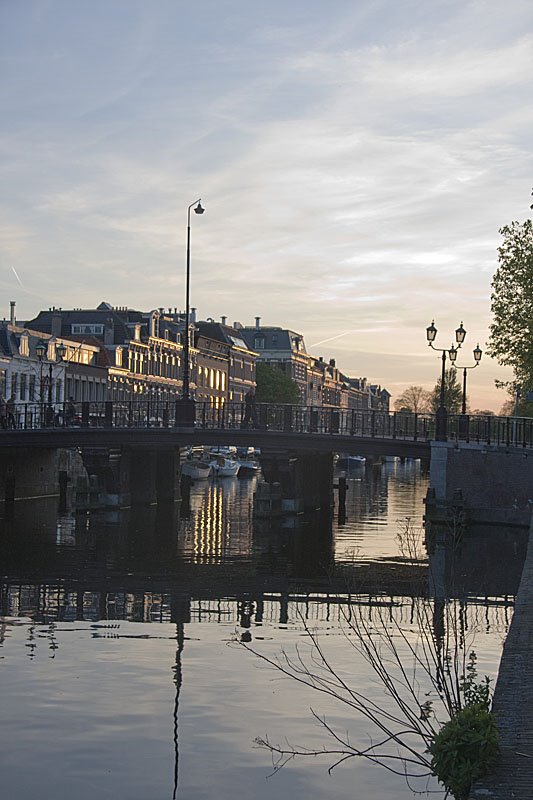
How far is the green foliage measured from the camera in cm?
1032

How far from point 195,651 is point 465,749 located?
10.6 meters

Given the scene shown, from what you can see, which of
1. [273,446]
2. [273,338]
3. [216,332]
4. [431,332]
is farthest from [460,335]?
[273,338]

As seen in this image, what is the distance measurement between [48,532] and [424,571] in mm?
17714

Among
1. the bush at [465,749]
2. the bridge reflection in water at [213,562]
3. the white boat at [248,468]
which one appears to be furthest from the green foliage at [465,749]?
the white boat at [248,468]

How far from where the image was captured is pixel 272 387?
535 feet

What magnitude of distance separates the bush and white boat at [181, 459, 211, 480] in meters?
79.1

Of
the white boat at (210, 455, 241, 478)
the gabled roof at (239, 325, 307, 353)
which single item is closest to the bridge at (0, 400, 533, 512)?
the white boat at (210, 455, 241, 478)

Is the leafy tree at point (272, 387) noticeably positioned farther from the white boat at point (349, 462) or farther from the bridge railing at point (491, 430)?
the bridge railing at point (491, 430)

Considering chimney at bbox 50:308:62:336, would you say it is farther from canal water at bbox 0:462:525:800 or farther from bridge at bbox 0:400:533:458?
canal water at bbox 0:462:525:800

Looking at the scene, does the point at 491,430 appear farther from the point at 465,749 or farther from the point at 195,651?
the point at 465,749

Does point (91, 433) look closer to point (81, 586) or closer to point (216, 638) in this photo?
point (81, 586)

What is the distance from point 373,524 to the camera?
5409 cm

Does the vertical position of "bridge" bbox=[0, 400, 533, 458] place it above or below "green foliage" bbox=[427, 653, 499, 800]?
above

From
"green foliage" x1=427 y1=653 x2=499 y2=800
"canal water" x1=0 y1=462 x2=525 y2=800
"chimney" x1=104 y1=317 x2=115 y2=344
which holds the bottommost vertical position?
"canal water" x1=0 y1=462 x2=525 y2=800
